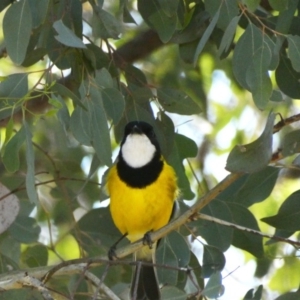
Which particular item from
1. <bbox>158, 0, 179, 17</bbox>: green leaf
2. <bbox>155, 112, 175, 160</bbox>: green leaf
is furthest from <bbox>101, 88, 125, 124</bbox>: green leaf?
<bbox>155, 112, 175, 160</bbox>: green leaf

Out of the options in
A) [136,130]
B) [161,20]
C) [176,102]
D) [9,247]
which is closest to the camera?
[161,20]

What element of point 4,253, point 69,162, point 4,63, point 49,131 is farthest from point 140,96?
point 4,63

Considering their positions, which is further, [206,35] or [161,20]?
[161,20]

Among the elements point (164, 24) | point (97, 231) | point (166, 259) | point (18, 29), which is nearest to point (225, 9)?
point (164, 24)

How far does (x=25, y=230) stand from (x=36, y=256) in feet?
0.55

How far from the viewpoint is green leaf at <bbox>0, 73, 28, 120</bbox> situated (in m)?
2.68

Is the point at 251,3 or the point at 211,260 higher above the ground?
the point at 251,3

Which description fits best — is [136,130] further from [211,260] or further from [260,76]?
[260,76]

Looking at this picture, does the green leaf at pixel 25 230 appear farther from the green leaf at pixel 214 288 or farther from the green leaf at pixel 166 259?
the green leaf at pixel 214 288

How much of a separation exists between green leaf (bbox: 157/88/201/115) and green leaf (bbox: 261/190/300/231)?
50 cm

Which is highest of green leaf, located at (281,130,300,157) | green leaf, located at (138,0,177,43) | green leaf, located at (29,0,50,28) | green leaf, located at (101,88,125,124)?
green leaf, located at (29,0,50,28)

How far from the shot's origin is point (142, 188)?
3482 mm

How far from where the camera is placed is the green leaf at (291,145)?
8.31ft

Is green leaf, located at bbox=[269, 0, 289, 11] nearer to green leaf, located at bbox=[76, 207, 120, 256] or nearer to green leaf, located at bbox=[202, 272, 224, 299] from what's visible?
green leaf, located at bbox=[202, 272, 224, 299]
